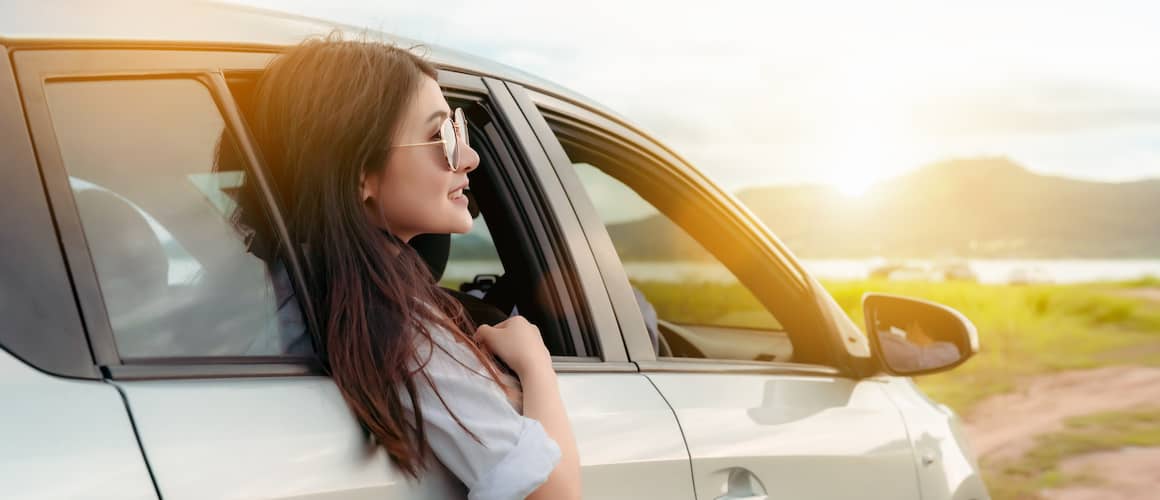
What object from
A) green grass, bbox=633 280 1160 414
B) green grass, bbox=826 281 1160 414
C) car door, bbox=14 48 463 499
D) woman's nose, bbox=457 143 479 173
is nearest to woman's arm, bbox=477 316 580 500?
car door, bbox=14 48 463 499

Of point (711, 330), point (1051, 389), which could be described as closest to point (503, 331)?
point (711, 330)

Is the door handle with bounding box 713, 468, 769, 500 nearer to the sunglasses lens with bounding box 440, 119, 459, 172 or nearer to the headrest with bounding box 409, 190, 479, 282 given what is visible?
the headrest with bounding box 409, 190, 479, 282

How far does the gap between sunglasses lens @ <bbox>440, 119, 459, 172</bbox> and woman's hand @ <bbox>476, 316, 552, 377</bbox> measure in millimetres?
272

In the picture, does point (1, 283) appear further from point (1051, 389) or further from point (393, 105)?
point (1051, 389)

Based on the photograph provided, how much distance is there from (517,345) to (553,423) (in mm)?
152

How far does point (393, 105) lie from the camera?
72.9 inches

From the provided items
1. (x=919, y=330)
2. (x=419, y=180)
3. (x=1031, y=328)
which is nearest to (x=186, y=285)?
(x=419, y=180)

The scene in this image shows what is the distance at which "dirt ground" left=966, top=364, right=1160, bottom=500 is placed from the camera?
6.98 m

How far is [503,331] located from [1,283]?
756 millimetres

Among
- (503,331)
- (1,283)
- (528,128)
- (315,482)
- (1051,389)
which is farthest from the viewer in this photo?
(1051,389)

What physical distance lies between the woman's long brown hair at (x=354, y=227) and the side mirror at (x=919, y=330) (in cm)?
136

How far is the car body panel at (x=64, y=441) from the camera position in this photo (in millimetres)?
1193

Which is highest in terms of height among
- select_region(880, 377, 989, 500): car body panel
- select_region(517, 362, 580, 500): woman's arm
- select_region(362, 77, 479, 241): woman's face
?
select_region(362, 77, 479, 241): woman's face

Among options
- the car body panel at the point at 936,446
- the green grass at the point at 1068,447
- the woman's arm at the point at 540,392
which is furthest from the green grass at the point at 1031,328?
the woman's arm at the point at 540,392
